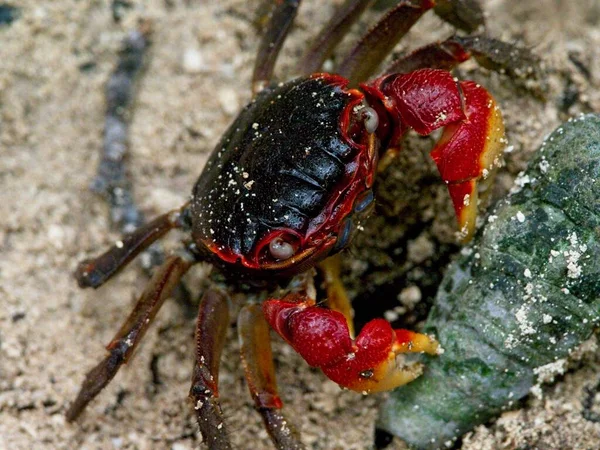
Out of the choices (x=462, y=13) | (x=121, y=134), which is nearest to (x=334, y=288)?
(x=462, y=13)

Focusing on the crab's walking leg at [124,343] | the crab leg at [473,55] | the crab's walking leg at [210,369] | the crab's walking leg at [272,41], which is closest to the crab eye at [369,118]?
the crab leg at [473,55]

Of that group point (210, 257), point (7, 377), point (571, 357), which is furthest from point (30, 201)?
point (571, 357)

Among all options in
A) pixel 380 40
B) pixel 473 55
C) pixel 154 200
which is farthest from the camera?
pixel 154 200

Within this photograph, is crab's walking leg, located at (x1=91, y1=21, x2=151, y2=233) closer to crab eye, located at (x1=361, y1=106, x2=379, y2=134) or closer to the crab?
the crab

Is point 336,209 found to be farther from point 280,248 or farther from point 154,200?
point 154,200

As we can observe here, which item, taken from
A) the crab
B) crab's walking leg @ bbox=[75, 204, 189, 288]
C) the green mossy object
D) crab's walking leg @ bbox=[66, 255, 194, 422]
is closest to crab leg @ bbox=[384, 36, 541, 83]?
the crab

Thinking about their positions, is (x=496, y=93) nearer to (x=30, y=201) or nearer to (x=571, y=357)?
(x=571, y=357)

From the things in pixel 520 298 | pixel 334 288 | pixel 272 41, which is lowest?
pixel 334 288
